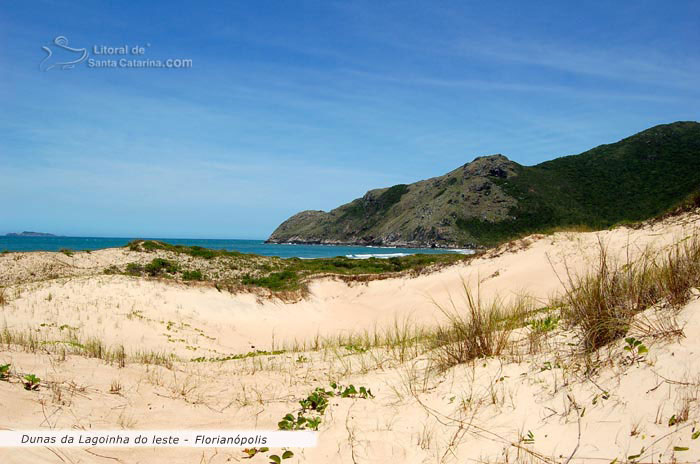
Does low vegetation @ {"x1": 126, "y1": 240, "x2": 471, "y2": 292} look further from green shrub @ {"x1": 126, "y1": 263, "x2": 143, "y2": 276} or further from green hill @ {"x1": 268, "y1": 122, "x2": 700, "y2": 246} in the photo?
green hill @ {"x1": 268, "y1": 122, "x2": 700, "y2": 246}

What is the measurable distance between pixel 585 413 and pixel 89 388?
4.90 m

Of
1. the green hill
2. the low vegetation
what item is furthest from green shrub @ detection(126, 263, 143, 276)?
the green hill

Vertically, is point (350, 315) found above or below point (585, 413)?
below

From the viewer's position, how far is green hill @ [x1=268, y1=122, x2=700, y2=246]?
89562 millimetres

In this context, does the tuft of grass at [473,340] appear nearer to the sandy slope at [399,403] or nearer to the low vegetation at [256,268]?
the sandy slope at [399,403]

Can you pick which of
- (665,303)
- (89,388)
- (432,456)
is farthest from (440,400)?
(89,388)

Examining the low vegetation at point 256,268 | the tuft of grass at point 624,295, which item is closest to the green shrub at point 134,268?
the low vegetation at point 256,268

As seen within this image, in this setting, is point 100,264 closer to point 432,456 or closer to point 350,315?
point 350,315

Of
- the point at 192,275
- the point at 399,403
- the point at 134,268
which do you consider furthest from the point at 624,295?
the point at 134,268

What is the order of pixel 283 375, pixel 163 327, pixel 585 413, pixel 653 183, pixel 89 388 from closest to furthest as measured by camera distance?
pixel 585 413, pixel 89 388, pixel 283 375, pixel 163 327, pixel 653 183

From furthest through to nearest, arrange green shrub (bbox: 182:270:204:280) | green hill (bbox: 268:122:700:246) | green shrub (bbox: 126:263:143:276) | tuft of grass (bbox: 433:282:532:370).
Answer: green hill (bbox: 268:122:700:246), green shrub (bbox: 182:270:204:280), green shrub (bbox: 126:263:143:276), tuft of grass (bbox: 433:282:532:370)

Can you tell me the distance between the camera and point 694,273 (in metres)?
4.42

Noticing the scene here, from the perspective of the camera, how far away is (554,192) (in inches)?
4053

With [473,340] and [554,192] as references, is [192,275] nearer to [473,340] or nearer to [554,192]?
[473,340]
